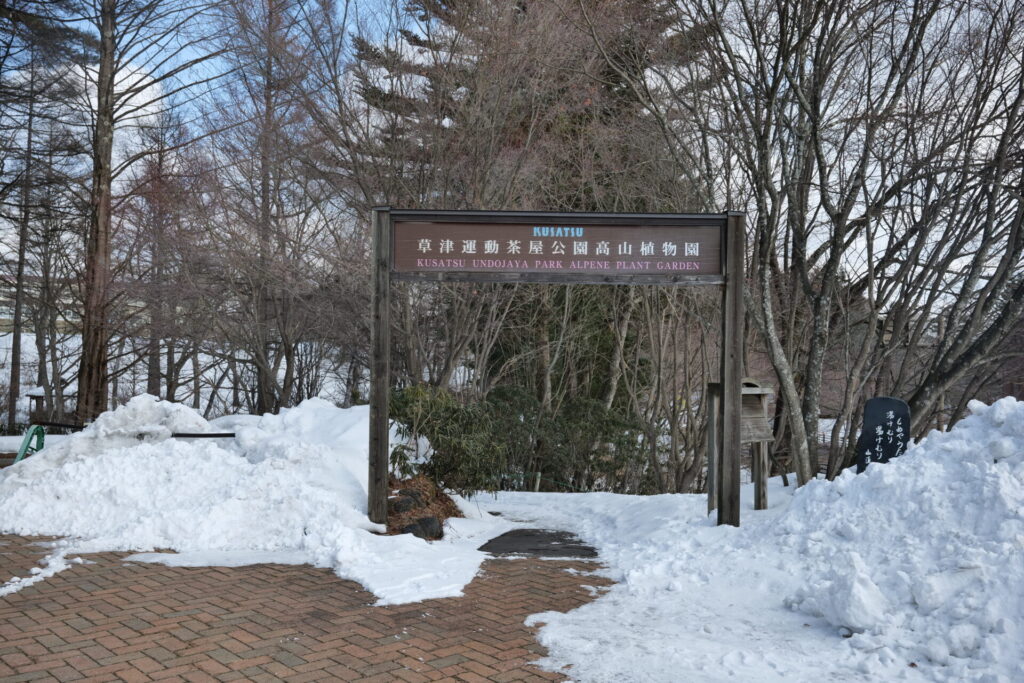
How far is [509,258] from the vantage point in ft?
25.6

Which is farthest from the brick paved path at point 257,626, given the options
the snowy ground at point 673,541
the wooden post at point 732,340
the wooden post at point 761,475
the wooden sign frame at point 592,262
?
the wooden sign frame at point 592,262

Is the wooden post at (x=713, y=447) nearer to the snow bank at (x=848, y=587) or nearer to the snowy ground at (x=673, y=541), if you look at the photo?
the snowy ground at (x=673, y=541)

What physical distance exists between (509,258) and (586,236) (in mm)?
783

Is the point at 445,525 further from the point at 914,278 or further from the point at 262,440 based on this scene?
the point at 914,278

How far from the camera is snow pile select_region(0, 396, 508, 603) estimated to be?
6.84 m

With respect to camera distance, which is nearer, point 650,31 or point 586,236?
point 586,236

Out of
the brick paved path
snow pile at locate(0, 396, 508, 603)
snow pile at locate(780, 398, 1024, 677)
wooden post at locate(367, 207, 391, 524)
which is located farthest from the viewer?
wooden post at locate(367, 207, 391, 524)

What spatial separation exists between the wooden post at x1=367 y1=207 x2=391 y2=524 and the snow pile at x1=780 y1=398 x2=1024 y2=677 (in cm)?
382

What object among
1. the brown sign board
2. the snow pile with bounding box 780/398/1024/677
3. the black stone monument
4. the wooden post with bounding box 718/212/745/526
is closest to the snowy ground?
the snow pile with bounding box 780/398/1024/677

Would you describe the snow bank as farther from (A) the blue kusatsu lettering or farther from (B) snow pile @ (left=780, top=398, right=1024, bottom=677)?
(A) the blue kusatsu lettering

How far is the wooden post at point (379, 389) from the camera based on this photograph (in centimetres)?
786

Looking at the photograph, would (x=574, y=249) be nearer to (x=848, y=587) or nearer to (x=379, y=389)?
(x=379, y=389)

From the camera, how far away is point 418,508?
27.4 ft

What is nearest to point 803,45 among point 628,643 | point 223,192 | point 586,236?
point 586,236
